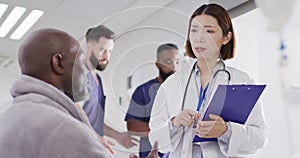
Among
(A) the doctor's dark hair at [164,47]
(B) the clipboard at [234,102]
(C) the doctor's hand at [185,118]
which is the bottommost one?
(C) the doctor's hand at [185,118]

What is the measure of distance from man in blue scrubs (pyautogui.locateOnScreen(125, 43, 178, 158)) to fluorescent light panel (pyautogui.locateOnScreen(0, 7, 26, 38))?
1.84m

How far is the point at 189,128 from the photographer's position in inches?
39.8

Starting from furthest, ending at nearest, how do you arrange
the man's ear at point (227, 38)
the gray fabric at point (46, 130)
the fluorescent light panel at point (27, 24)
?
the fluorescent light panel at point (27, 24) < the man's ear at point (227, 38) < the gray fabric at point (46, 130)

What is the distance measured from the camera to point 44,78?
38.0 inches

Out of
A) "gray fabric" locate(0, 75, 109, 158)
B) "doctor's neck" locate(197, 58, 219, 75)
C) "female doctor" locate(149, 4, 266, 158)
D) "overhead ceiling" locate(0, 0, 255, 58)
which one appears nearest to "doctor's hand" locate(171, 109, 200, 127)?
"female doctor" locate(149, 4, 266, 158)

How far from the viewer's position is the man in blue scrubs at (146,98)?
0.89 m

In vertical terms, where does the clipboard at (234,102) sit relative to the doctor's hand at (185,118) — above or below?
above

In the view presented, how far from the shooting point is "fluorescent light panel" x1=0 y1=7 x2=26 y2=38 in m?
2.59

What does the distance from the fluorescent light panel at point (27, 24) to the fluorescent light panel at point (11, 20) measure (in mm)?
52

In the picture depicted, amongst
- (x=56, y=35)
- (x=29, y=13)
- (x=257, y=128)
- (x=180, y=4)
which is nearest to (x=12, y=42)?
(x=29, y=13)

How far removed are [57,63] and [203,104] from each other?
366 millimetres

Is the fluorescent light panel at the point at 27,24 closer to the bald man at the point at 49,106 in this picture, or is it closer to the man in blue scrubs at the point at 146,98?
the bald man at the point at 49,106

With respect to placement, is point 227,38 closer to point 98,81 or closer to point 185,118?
point 185,118

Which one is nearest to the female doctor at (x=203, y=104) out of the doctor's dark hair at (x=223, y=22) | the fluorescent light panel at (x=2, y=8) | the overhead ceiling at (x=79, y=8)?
the doctor's dark hair at (x=223, y=22)
